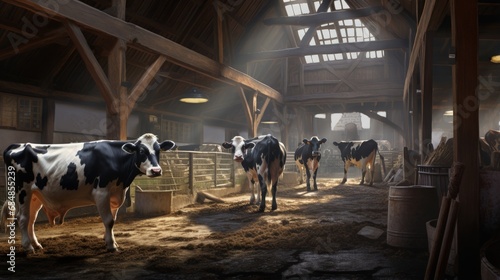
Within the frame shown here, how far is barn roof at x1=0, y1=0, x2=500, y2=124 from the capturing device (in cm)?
737

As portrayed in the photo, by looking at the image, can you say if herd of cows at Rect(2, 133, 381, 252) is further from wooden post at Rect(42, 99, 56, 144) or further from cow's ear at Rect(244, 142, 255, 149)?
wooden post at Rect(42, 99, 56, 144)

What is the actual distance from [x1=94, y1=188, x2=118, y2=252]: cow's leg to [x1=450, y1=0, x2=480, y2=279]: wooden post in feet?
12.1

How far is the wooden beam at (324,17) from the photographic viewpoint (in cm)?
1319

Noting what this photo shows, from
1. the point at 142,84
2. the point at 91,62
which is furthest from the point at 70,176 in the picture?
the point at 142,84

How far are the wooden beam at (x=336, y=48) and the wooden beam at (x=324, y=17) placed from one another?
96 cm

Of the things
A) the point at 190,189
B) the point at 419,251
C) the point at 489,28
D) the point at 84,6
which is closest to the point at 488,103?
the point at 489,28

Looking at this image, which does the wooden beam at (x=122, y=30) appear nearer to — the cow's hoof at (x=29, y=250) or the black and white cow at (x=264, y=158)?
the black and white cow at (x=264, y=158)

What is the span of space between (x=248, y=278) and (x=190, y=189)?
6314 millimetres

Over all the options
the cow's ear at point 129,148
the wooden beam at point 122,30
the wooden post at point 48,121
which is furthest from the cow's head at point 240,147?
the wooden post at point 48,121

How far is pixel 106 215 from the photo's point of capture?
4633mm

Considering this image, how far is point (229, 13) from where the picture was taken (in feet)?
44.3

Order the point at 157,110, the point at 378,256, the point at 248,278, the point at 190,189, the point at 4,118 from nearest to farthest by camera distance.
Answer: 1. the point at 248,278
2. the point at 378,256
3. the point at 190,189
4. the point at 4,118
5. the point at 157,110

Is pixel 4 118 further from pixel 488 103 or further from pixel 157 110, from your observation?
pixel 488 103

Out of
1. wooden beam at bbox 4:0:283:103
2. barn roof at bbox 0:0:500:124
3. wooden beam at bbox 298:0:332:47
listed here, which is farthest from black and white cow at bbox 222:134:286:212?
wooden beam at bbox 298:0:332:47
